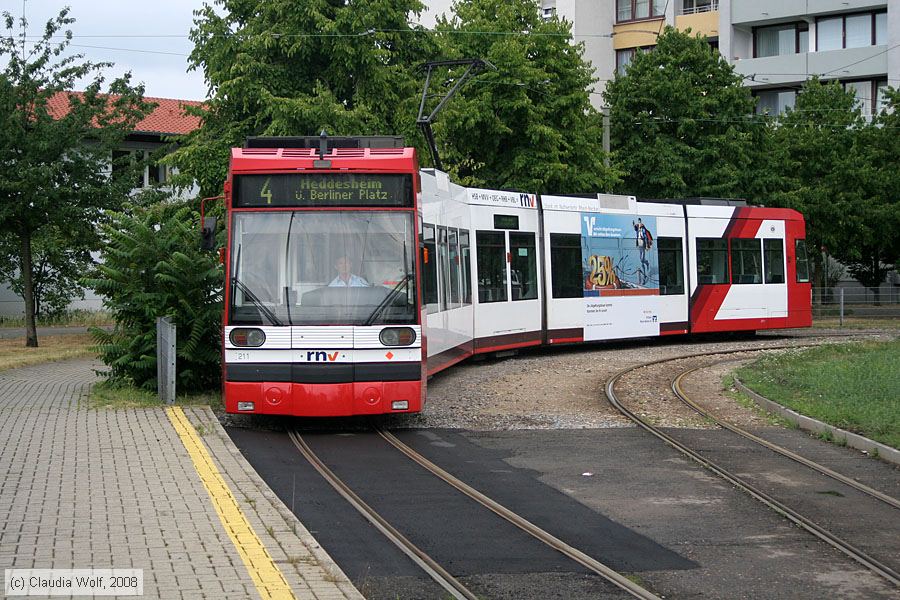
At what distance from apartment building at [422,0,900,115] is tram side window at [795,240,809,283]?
20.5 metres

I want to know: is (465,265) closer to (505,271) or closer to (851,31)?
(505,271)

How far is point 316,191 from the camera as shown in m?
12.4

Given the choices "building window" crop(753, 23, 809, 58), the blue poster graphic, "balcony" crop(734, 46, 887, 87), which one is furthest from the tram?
"building window" crop(753, 23, 809, 58)

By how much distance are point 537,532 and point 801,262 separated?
2209 cm

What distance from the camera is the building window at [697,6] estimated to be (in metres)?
52.8

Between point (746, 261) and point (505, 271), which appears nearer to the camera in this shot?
point (505, 271)

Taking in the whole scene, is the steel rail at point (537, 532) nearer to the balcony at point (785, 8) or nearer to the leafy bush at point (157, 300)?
the leafy bush at point (157, 300)

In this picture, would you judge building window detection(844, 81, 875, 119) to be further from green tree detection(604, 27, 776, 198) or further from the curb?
the curb

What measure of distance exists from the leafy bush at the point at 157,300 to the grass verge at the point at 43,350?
4301 mm

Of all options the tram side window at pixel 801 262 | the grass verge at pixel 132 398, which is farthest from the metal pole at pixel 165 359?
the tram side window at pixel 801 262

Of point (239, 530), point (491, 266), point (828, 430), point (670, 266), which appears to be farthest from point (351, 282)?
point (670, 266)

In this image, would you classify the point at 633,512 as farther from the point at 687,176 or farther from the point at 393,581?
the point at 687,176

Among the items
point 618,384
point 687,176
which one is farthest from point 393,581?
point 687,176

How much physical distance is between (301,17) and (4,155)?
7752 mm
